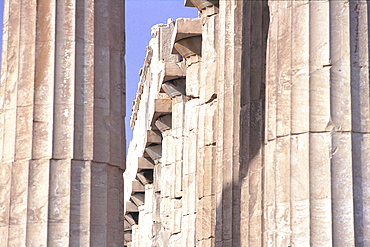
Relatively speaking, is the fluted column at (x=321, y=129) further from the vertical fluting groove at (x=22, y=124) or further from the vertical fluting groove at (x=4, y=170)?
the vertical fluting groove at (x=4, y=170)

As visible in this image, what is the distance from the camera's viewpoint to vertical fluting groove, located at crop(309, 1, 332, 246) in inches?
572

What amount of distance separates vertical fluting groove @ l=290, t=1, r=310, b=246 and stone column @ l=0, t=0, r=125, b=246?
3158 millimetres

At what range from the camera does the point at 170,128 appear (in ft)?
120

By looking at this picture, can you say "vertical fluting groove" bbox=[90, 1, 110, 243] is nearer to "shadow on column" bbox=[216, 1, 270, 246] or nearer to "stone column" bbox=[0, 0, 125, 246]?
"stone column" bbox=[0, 0, 125, 246]

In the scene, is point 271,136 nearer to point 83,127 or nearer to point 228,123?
point 83,127

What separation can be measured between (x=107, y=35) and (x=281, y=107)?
326 centimetres

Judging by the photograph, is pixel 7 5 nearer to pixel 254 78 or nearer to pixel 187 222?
pixel 254 78

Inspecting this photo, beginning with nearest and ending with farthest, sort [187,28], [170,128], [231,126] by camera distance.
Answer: [231,126], [187,28], [170,128]

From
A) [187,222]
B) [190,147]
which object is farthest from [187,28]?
[187,222]

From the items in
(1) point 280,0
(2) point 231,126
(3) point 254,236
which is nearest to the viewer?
(1) point 280,0

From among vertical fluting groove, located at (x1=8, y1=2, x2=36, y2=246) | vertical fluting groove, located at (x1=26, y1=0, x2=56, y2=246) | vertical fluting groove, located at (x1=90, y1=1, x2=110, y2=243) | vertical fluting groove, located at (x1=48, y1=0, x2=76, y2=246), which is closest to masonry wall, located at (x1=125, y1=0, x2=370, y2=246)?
vertical fluting groove, located at (x1=90, y1=1, x2=110, y2=243)

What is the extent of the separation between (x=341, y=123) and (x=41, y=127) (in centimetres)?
462

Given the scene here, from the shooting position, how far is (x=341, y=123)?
14.8 meters

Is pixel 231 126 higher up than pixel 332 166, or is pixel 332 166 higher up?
pixel 231 126
